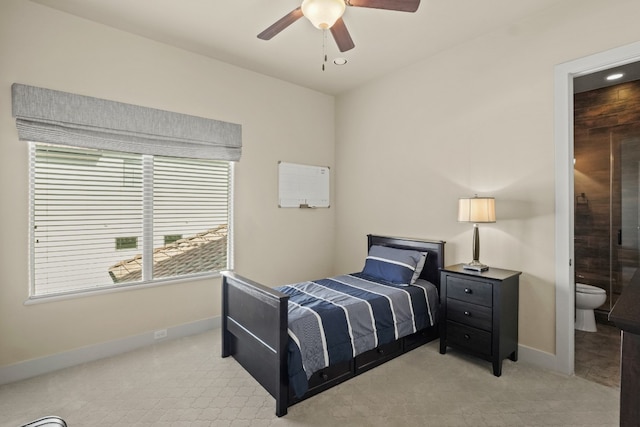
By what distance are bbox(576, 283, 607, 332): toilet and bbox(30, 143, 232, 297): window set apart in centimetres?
396

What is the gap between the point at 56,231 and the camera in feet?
9.12

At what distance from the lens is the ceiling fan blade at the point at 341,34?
2.22 metres

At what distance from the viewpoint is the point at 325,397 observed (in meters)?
2.32

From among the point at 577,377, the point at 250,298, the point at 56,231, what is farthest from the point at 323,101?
the point at 577,377

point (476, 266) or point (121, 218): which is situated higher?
point (121, 218)

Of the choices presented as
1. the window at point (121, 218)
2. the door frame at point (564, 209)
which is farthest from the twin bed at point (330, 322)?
the door frame at point (564, 209)

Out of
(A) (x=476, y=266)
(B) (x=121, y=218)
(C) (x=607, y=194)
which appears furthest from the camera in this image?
(C) (x=607, y=194)

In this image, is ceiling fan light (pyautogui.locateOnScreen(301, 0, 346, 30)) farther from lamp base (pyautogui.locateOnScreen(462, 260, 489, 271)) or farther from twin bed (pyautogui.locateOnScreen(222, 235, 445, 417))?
lamp base (pyautogui.locateOnScreen(462, 260, 489, 271))

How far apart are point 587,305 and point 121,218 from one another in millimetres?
4875

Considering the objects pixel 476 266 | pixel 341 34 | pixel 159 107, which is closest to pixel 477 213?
pixel 476 266

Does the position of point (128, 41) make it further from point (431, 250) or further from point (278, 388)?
point (431, 250)

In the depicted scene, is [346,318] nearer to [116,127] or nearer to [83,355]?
[83,355]

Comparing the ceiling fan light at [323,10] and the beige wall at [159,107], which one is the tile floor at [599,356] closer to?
the beige wall at [159,107]

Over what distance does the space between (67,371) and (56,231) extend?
1.18 metres
